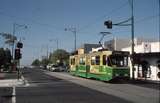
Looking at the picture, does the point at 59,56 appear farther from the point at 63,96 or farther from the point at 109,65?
the point at 63,96

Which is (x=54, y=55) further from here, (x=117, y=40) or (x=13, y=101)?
(x=13, y=101)

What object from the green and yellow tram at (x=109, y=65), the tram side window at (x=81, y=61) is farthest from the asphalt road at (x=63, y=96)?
the tram side window at (x=81, y=61)

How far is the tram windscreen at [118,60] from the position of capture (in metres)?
35.3

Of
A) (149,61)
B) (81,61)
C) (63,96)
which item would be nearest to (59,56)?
(149,61)

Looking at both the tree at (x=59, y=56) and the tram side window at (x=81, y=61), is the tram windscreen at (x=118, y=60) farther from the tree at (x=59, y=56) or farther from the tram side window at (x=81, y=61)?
the tree at (x=59, y=56)

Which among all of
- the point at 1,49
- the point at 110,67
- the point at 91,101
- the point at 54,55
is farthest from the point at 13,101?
the point at 54,55

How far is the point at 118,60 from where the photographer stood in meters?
35.8

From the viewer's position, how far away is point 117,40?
3108 inches

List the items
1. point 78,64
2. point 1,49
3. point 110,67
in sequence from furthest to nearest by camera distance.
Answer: point 1,49, point 78,64, point 110,67

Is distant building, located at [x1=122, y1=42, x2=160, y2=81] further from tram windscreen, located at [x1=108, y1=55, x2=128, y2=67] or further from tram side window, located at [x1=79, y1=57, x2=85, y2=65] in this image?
tram windscreen, located at [x1=108, y1=55, x2=128, y2=67]

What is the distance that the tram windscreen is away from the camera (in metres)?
35.3

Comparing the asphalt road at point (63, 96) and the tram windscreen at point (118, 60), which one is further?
the tram windscreen at point (118, 60)

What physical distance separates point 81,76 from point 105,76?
12.3 m

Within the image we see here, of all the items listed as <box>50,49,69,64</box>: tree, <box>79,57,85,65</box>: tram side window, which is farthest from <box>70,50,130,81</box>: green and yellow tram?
<box>50,49,69,64</box>: tree
